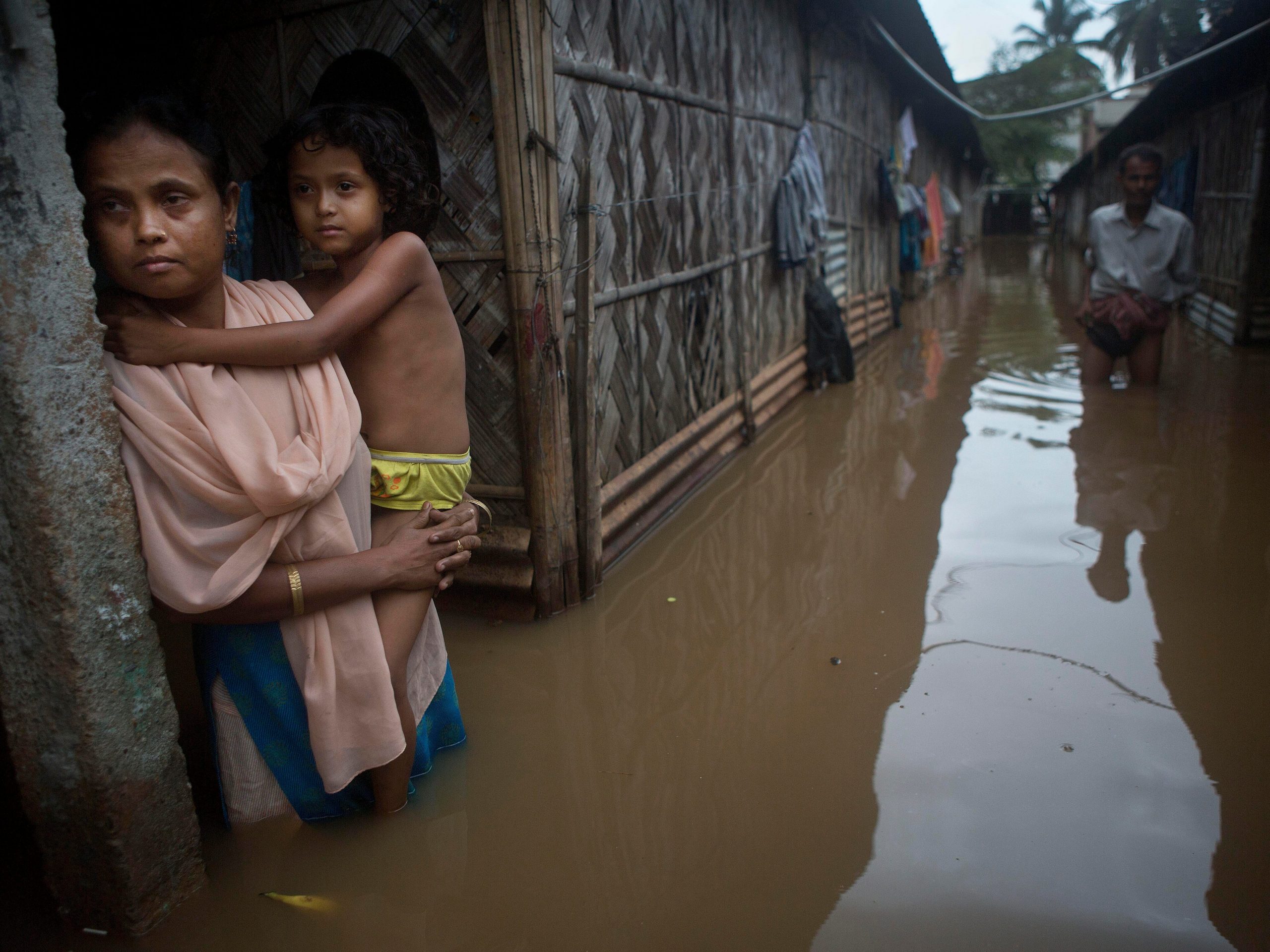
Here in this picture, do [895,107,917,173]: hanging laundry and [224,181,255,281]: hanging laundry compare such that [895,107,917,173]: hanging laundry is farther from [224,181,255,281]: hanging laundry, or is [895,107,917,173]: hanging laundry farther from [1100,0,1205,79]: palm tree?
[1100,0,1205,79]: palm tree

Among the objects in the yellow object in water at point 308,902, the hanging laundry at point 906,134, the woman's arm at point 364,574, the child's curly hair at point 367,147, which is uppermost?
the hanging laundry at point 906,134

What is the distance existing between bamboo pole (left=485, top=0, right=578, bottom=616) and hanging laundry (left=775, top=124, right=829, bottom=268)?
349cm

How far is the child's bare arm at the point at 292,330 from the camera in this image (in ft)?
5.32

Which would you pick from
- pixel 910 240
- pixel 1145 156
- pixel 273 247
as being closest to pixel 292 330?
pixel 273 247

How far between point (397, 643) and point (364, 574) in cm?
20

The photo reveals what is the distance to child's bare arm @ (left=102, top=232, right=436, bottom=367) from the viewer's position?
1.62 metres

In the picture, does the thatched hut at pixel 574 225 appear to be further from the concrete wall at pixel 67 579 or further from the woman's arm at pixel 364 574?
the concrete wall at pixel 67 579

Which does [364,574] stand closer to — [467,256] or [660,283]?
[467,256]

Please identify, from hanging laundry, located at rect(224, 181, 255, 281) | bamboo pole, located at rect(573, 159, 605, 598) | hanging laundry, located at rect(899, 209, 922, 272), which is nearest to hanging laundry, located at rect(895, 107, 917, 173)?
hanging laundry, located at rect(899, 209, 922, 272)

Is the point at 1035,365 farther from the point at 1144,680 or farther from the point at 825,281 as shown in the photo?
the point at 1144,680

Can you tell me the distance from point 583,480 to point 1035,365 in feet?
19.4

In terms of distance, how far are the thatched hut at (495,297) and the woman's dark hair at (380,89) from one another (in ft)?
0.14

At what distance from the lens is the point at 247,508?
1.67 m

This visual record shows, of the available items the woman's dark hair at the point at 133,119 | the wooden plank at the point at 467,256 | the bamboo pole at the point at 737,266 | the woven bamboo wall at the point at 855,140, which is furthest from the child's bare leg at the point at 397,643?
the woven bamboo wall at the point at 855,140
